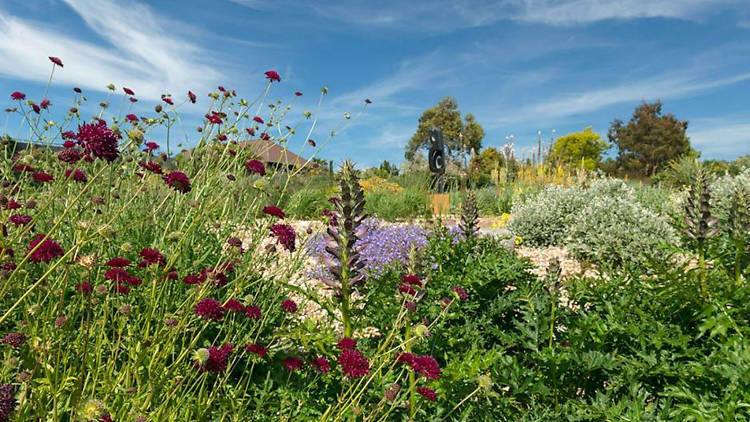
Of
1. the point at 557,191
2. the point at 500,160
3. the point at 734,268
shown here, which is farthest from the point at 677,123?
the point at 734,268

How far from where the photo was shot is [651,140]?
37906 millimetres

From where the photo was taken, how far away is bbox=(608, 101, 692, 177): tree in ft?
122

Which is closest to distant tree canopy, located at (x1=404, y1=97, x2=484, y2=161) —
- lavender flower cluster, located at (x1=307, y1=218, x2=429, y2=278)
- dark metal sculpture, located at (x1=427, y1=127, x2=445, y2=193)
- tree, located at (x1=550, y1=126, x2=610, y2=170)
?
tree, located at (x1=550, y1=126, x2=610, y2=170)

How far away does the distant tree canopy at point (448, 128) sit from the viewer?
145 ft

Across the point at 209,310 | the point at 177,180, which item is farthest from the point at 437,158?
the point at 209,310

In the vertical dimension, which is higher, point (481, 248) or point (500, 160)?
point (500, 160)

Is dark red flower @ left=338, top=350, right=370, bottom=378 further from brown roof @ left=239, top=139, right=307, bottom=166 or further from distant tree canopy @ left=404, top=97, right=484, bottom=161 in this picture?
distant tree canopy @ left=404, top=97, right=484, bottom=161

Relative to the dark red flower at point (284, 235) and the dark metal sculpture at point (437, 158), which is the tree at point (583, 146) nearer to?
the dark metal sculpture at point (437, 158)

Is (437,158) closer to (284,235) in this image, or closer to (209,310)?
(284,235)

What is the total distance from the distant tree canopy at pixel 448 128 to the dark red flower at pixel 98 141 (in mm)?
42330

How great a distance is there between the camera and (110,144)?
5.57 feet

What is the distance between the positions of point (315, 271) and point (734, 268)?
458cm

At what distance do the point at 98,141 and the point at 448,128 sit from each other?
4403cm

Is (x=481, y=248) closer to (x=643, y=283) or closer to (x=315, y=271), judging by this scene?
(x=643, y=283)
